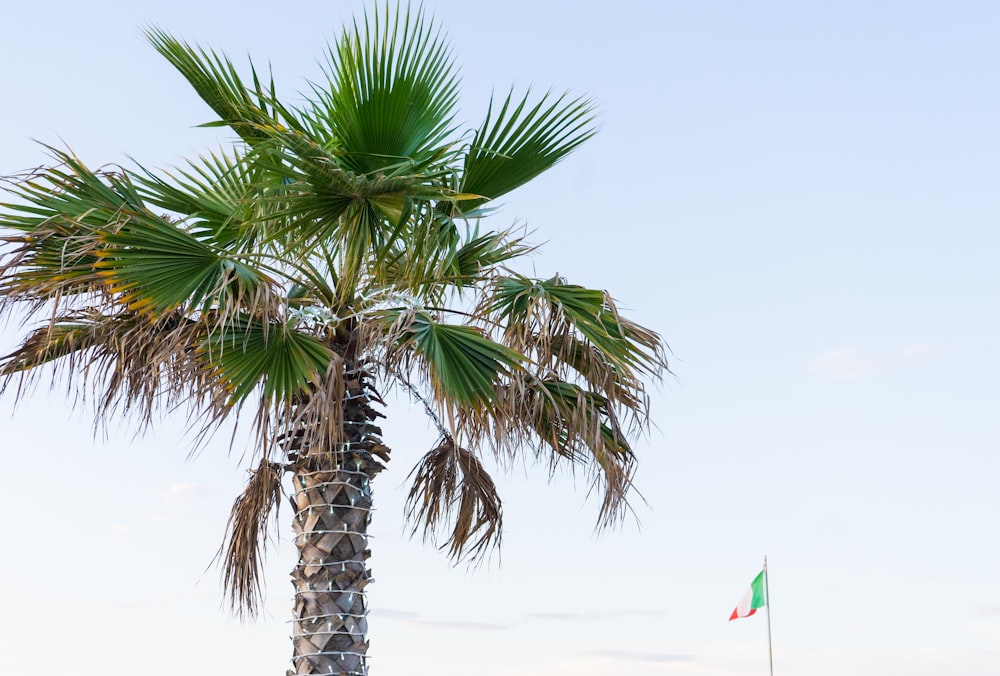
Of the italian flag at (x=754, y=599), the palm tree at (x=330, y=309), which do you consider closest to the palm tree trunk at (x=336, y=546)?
the palm tree at (x=330, y=309)

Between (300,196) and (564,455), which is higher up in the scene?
(300,196)

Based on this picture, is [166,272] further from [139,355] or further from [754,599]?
[754,599]

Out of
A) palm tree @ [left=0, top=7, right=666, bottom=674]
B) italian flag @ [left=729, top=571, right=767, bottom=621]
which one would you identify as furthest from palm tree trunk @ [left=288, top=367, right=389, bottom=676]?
italian flag @ [left=729, top=571, right=767, bottom=621]

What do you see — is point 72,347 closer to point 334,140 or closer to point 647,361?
point 334,140

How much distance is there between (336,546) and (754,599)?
8222mm

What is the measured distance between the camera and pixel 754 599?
13.6m

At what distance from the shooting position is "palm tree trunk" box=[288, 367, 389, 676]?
6.78m

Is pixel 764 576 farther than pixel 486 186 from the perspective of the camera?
Yes

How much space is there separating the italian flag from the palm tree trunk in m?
7.92

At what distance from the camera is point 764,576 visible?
13570 mm

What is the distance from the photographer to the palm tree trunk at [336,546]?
22.2ft

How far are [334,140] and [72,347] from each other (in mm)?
2216

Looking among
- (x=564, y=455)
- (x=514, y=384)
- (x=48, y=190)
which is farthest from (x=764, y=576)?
(x=48, y=190)

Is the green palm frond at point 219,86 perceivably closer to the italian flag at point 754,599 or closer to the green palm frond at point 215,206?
the green palm frond at point 215,206
